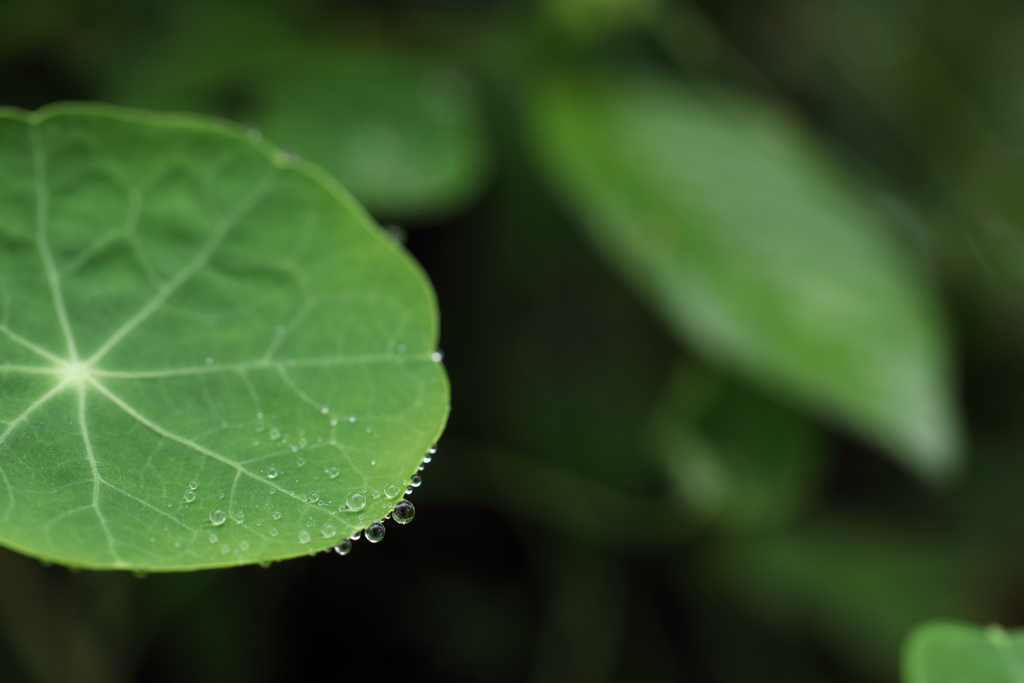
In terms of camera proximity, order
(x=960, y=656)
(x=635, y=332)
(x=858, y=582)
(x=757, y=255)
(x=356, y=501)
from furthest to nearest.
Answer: (x=858, y=582) < (x=635, y=332) < (x=757, y=255) < (x=960, y=656) < (x=356, y=501)

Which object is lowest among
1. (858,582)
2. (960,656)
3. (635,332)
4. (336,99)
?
(858,582)

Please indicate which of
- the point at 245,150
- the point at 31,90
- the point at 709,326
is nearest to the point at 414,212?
the point at 709,326

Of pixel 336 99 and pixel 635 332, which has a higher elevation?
pixel 336 99

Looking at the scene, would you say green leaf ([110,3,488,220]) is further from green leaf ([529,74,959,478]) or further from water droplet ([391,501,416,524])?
water droplet ([391,501,416,524])

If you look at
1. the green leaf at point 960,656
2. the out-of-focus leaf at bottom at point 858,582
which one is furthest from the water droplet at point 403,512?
the out-of-focus leaf at bottom at point 858,582

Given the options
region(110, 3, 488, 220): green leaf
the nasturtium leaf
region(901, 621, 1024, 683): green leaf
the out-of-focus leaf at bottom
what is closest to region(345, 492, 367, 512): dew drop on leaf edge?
the nasturtium leaf

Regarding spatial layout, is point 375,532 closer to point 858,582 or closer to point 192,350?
point 192,350

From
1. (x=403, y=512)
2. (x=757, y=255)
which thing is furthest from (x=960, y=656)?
(x=757, y=255)

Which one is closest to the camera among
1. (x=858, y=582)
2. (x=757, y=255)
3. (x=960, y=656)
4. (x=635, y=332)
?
(x=960, y=656)

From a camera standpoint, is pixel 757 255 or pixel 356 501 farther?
pixel 757 255
